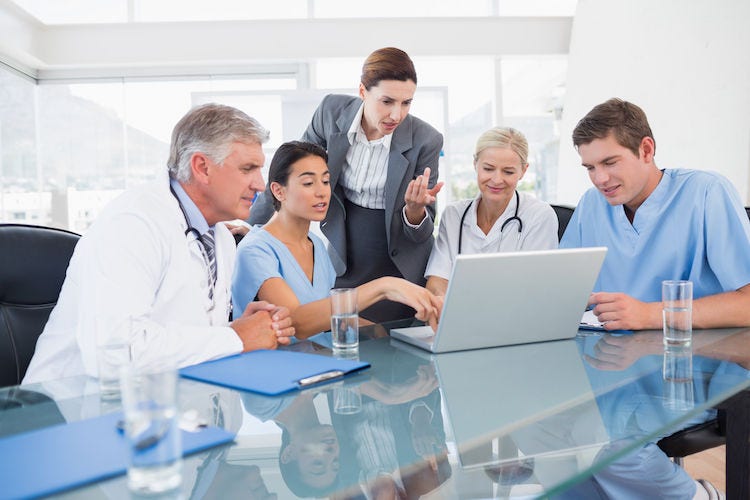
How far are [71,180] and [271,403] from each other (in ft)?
19.8

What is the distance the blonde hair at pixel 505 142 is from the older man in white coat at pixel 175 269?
1.01 metres

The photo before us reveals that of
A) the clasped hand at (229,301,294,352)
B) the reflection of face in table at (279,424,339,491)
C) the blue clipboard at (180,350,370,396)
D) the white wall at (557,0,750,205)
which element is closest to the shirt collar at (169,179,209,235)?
the clasped hand at (229,301,294,352)

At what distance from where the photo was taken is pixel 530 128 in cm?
657

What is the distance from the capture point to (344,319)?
1.44m

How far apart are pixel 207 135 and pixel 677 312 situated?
A: 3.76 feet

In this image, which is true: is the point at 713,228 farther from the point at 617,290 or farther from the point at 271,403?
the point at 271,403

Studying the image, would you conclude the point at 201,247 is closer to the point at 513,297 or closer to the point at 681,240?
the point at 513,297

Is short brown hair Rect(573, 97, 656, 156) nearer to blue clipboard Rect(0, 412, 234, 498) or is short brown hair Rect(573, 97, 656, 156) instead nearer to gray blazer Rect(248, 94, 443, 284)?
gray blazer Rect(248, 94, 443, 284)

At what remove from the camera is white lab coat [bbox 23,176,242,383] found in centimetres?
134

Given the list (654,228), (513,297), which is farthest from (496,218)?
(513,297)

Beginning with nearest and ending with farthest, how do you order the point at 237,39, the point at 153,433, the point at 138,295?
the point at 153,433, the point at 138,295, the point at 237,39

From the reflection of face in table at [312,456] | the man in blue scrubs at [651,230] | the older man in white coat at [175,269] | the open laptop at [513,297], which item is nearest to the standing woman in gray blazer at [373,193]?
the man in blue scrubs at [651,230]

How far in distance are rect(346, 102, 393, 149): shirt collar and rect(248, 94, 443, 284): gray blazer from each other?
0.02 metres

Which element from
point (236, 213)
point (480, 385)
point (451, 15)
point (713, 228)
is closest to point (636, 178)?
point (713, 228)
